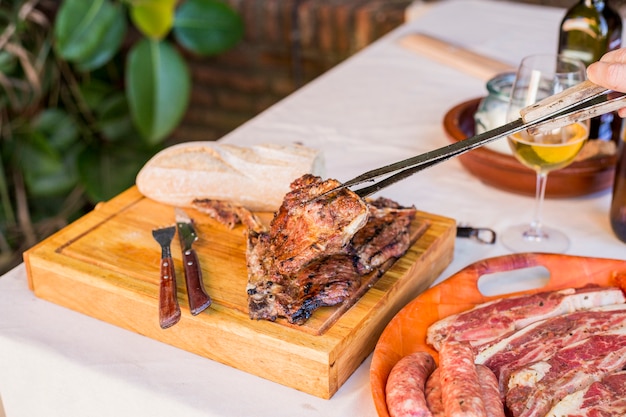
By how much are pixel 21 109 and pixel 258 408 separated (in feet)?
7.96

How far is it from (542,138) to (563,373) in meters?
0.45

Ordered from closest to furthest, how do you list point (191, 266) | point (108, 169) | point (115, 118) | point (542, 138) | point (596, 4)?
point (191, 266) → point (542, 138) → point (596, 4) → point (108, 169) → point (115, 118)

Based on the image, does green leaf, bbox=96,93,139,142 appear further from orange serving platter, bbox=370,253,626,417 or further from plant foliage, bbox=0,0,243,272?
orange serving platter, bbox=370,253,626,417

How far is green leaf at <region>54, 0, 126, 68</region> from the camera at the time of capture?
2635 mm

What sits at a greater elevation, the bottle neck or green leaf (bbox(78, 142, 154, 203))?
the bottle neck

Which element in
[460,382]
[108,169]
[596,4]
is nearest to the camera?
[460,382]

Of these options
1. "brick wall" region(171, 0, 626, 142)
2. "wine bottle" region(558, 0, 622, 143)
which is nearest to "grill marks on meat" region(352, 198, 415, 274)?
"wine bottle" region(558, 0, 622, 143)

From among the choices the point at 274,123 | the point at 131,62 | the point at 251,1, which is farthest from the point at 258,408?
the point at 251,1

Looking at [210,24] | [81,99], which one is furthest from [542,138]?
[81,99]

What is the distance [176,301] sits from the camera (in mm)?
1054

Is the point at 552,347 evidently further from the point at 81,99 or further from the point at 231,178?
the point at 81,99

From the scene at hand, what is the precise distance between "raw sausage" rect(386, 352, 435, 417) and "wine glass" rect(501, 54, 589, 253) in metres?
0.43

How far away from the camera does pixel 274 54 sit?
3.53 meters

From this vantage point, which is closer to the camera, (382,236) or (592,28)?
(382,236)
